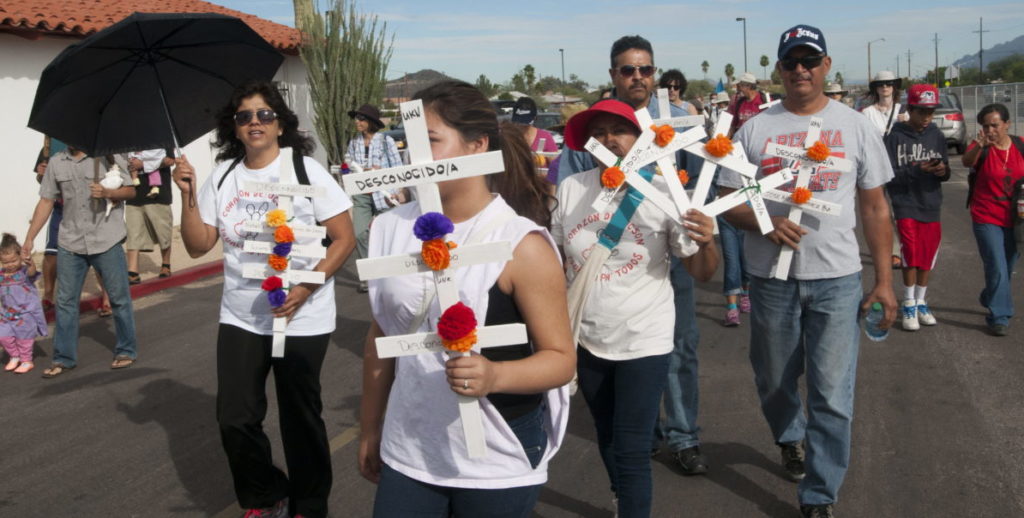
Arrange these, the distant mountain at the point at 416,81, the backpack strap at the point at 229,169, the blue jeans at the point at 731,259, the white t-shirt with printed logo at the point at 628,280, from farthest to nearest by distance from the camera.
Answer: the blue jeans at the point at 731,259 < the backpack strap at the point at 229,169 < the white t-shirt with printed logo at the point at 628,280 < the distant mountain at the point at 416,81

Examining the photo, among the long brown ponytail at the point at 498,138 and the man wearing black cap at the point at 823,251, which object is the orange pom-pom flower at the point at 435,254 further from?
the man wearing black cap at the point at 823,251

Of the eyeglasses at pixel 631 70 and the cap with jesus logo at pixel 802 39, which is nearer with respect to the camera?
the cap with jesus logo at pixel 802 39

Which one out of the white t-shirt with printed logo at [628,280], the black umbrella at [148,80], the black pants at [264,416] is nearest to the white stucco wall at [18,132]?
the black umbrella at [148,80]

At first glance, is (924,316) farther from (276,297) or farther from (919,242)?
(276,297)

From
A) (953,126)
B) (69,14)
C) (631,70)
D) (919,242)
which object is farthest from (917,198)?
(953,126)

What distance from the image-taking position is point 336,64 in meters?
18.0

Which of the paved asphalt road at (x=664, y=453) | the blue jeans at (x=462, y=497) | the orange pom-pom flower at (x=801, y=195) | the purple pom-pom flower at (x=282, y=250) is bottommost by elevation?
the paved asphalt road at (x=664, y=453)

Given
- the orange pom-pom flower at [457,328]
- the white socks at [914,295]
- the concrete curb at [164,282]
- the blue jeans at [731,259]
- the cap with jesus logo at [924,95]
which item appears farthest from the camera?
the concrete curb at [164,282]

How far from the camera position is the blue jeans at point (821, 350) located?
398cm

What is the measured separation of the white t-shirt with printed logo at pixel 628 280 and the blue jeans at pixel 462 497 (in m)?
1.21

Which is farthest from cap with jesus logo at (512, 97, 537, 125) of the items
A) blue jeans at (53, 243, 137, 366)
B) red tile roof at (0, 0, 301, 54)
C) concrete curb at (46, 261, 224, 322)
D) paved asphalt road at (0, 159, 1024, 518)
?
red tile roof at (0, 0, 301, 54)

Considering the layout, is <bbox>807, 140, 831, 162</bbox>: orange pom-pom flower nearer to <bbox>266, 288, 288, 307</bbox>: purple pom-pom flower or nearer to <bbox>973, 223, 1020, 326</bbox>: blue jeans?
<bbox>266, 288, 288, 307</bbox>: purple pom-pom flower

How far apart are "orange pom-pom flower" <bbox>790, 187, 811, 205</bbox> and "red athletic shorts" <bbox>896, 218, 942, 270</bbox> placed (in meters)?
4.18

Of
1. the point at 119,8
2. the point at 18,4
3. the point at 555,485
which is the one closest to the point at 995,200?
the point at 555,485
